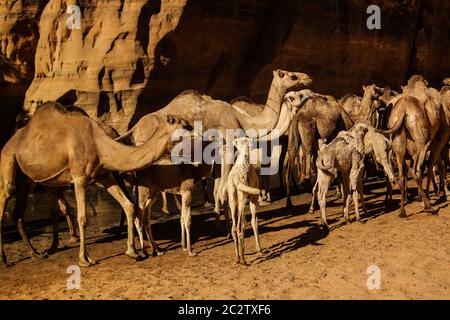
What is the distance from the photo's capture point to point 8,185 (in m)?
9.23

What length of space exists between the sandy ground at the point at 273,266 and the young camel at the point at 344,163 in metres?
0.58

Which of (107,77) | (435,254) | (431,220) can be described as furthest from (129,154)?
(107,77)

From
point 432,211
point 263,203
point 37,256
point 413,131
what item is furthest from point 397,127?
point 37,256

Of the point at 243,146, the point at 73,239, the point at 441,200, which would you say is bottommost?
the point at 73,239

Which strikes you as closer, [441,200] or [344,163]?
[344,163]

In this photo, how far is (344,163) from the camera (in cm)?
1010

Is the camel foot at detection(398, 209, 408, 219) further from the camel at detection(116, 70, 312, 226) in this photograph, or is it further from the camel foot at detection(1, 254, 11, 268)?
the camel foot at detection(1, 254, 11, 268)

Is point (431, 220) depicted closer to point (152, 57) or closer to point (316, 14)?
point (152, 57)

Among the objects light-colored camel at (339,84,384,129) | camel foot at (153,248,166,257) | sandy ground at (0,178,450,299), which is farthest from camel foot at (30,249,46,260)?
light-colored camel at (339,84,384,129)

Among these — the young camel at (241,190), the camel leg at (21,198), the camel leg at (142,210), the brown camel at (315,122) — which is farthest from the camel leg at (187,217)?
the brown camel at (315,122)

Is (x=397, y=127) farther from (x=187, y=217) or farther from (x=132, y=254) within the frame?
(x=132, y=254)

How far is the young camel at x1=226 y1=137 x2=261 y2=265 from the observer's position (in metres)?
7.83

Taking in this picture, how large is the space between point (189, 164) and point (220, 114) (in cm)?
198

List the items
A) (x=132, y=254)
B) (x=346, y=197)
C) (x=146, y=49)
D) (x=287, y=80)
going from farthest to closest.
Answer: (x=146, y=49) < (x=287, y=80) < (x=346, y=197) < (x=132, y=254)
